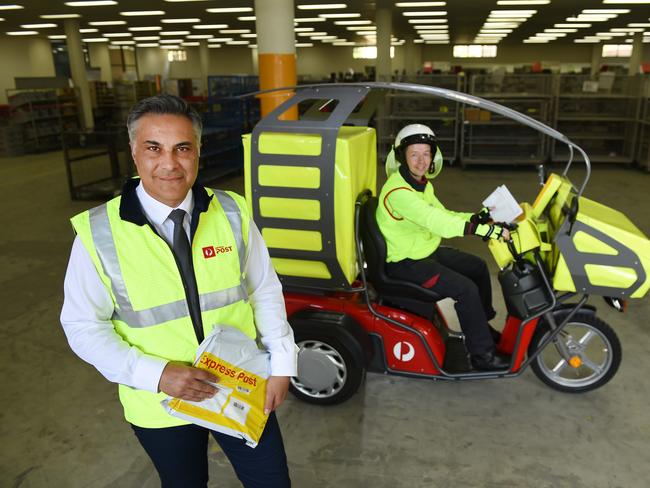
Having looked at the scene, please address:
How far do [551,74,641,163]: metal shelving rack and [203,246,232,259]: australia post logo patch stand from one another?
10471 millimetres

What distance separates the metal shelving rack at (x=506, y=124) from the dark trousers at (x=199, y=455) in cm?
946

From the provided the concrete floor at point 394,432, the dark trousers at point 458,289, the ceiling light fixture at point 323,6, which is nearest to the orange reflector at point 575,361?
the concrete floor at point 394,432

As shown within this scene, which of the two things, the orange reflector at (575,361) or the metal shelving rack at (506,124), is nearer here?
the orange reflector at (575,361)

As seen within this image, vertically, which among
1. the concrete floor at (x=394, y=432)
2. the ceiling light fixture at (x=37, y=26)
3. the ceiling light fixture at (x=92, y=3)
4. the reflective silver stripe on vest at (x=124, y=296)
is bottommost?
the concrete floor at (x=394, y=432)

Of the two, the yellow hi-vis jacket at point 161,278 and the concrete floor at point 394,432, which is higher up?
the yellow hi-vis jacket at point 161,278

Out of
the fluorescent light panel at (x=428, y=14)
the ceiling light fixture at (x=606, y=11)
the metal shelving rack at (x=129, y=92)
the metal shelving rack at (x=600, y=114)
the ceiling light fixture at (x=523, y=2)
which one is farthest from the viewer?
the metal shelving rack at (x=129, y=92)

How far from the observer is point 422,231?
2.88m

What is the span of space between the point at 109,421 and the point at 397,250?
1.83 m

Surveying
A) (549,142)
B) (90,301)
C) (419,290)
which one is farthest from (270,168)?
(549,142)

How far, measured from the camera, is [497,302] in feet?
14.3

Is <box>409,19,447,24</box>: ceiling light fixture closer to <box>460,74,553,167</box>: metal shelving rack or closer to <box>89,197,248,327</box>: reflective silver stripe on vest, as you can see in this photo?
<box>460,74,553,167</box>: metal shelving rack

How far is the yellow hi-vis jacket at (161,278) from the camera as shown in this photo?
1.31 meters

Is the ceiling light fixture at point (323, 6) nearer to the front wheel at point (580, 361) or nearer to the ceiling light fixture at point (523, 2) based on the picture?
the ceiling light fixture at point (523, 2)

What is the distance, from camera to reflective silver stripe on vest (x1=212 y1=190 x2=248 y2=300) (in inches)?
58.2
